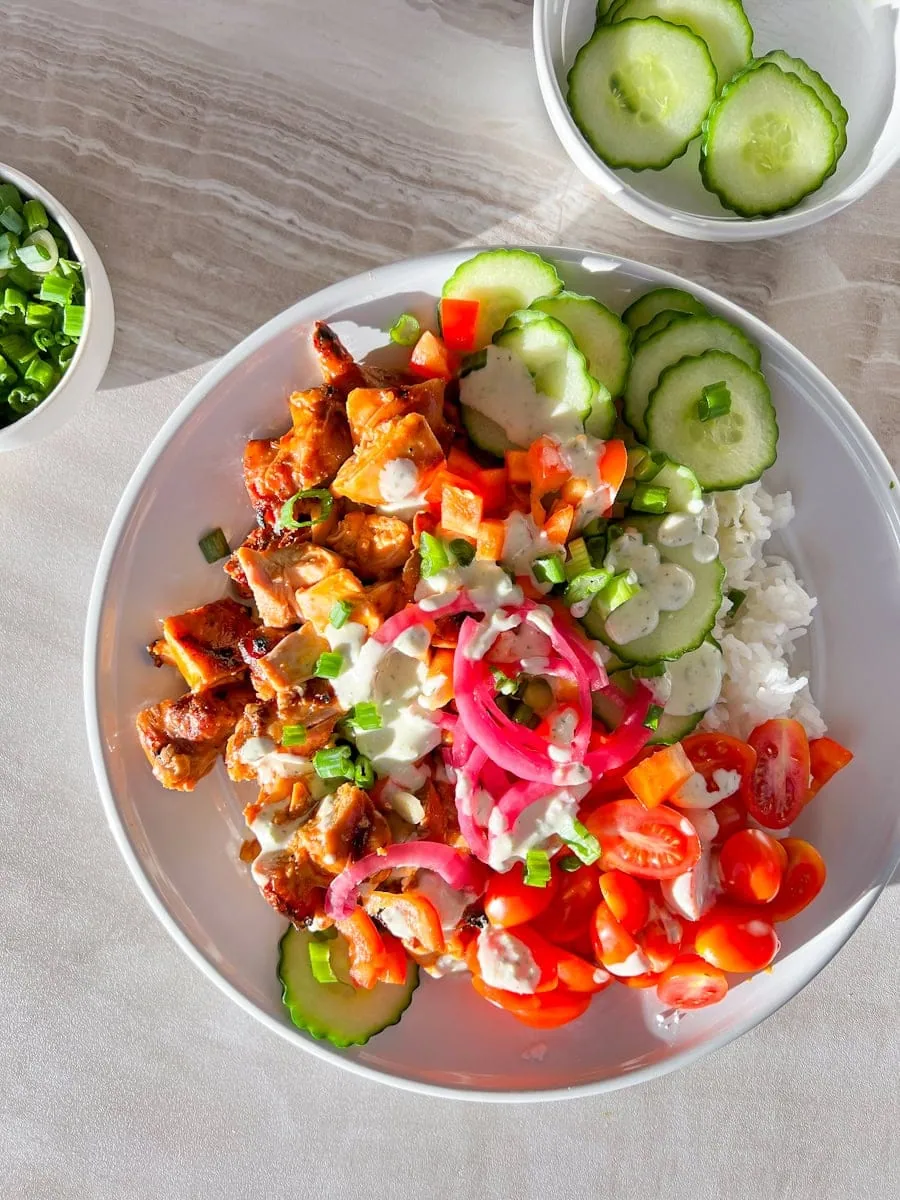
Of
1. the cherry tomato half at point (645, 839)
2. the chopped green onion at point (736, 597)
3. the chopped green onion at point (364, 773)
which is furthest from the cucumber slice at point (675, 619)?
the chopped green onion at point (364, 773)

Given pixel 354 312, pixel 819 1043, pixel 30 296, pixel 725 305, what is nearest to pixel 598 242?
pixel 725 305

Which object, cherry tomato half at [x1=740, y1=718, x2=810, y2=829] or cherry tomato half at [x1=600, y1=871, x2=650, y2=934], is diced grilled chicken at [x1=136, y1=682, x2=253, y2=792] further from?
cherry tomato half at [x1=740, y1=718, x2=810, y2=829]

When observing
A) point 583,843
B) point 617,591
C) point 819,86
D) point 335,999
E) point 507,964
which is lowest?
point 335,999

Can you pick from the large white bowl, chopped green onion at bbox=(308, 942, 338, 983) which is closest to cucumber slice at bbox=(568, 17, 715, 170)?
the large white bowl

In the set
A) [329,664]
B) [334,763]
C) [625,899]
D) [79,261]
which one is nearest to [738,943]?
[625,899]

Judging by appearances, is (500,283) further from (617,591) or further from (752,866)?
(752,866)

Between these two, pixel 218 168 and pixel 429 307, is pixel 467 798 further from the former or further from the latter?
pixel 218 168
